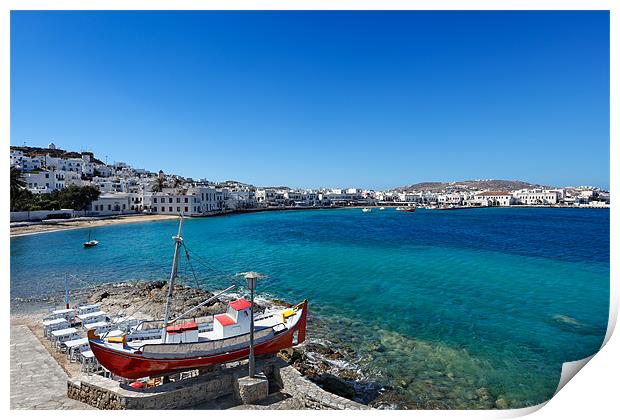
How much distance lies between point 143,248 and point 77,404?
14878 mm

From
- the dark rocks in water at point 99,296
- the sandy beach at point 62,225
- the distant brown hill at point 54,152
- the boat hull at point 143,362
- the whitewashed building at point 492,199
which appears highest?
the distant brown hill at point 54,152

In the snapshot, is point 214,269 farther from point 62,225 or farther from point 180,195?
point 180,195

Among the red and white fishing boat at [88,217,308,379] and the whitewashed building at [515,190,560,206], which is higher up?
the whitewashed building at [515,190,560,206]

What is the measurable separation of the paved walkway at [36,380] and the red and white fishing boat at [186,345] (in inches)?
23.8

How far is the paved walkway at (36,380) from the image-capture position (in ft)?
12.2

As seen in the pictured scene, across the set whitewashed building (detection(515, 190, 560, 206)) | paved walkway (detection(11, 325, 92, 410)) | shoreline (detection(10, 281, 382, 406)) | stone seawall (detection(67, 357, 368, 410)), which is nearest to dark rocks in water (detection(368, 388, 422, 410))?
shoreline (detection(10, 281, 382, 406))

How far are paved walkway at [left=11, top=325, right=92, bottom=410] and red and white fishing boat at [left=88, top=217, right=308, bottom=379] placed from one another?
1.98 ft

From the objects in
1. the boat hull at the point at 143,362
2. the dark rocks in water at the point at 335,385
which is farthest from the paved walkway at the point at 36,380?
the dark rocks in water at the point at 335,385

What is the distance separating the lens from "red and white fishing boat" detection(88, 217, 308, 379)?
3876 mm

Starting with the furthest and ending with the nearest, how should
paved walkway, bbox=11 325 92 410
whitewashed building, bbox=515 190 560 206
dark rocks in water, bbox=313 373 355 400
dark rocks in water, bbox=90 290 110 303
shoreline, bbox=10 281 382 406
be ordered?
whitewashed building, bbox=515 190 560 206
dark rocks in water, bbox=90 290 110 303
shoreline, bbox=10 281 382 406
dark rocks in water, bbox=313 373 355 400
paved walkway, bbox=11 325 92 410

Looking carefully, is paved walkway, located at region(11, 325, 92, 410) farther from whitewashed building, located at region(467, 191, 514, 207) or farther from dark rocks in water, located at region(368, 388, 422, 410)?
whitewashed building, located at region(467, 191, 514, 207)

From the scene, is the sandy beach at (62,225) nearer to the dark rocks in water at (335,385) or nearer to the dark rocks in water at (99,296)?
the dark rocks in water at (99,296)

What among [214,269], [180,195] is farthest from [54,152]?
[214,269]
